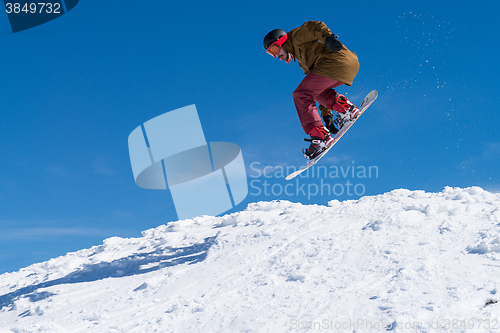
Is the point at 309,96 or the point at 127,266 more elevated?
the point at 309,96

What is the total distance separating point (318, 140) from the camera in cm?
636

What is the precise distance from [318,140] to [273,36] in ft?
6.59

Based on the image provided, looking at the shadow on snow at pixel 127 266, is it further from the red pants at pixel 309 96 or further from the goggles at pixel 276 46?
the goggles at pixel 276 46

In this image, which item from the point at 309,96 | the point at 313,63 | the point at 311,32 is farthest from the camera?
the point at 309,96

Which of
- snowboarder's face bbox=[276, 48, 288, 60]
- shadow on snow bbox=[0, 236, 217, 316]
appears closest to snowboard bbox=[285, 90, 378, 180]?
snowboarder's face bbox=[276, 48, 288, 60]

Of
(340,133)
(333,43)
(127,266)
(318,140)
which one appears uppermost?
(333,43)

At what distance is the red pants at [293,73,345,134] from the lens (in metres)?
5.87

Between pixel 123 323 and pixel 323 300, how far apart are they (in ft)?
13.8

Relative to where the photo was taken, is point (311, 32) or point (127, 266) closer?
point (311, 32)

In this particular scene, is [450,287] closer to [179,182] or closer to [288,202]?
[179,182]

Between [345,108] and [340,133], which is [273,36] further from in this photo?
[340,133]

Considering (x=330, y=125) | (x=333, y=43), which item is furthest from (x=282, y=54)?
(x=330, y=125)

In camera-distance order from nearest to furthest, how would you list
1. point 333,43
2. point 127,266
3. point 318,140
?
point 333,43 → point 318,140 → point 127,266

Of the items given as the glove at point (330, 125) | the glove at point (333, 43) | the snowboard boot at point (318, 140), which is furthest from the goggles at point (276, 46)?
the glove at point (330, 125)
